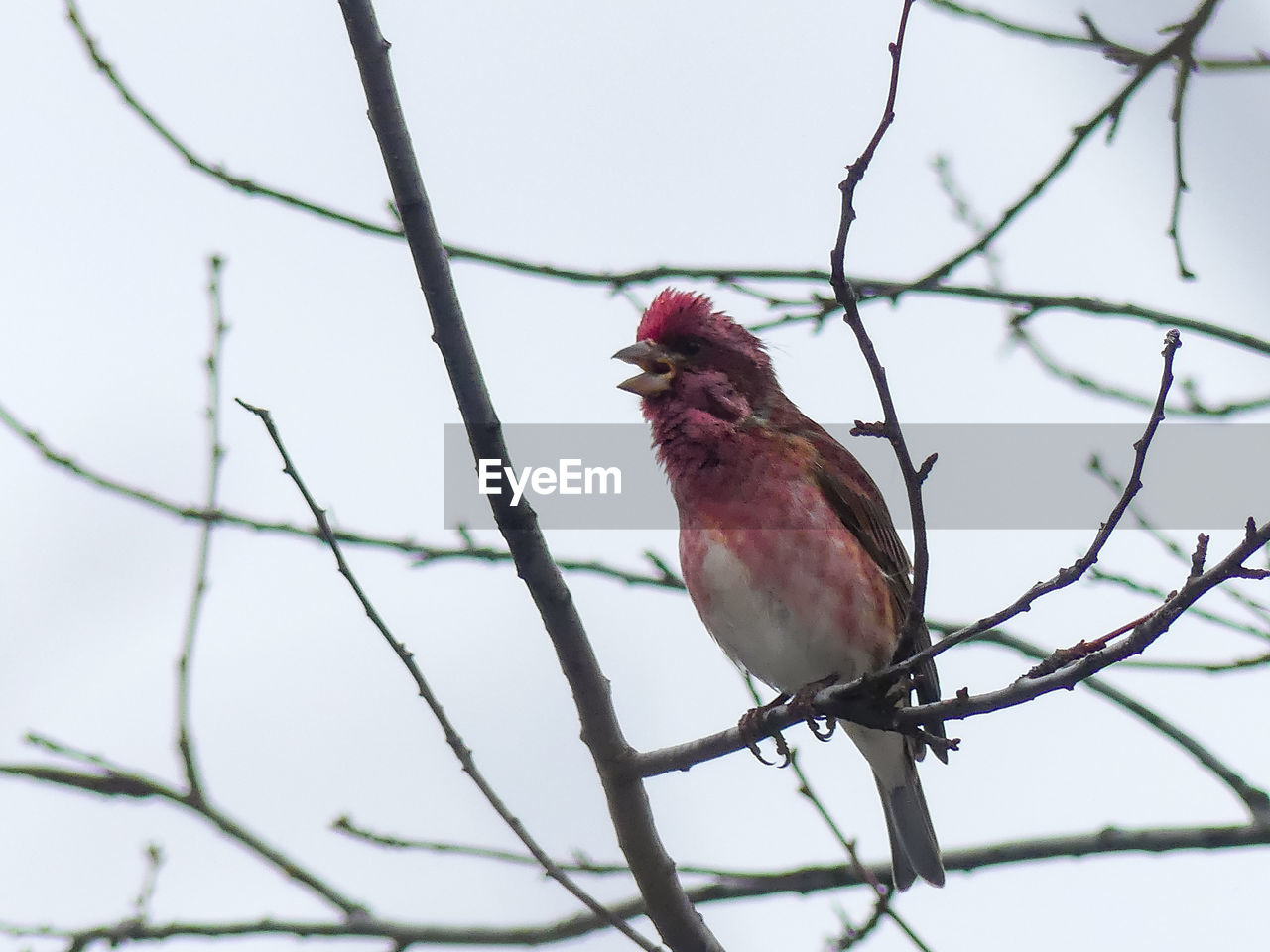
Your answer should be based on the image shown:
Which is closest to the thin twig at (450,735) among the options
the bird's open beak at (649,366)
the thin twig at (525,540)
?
the thin twig at (525,540)

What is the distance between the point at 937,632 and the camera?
24.9 feet

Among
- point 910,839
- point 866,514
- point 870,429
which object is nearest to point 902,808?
point 910,839

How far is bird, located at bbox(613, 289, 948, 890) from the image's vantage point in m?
6.66

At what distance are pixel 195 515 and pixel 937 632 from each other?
3.68 meters

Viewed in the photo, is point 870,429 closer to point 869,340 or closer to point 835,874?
point 869,340

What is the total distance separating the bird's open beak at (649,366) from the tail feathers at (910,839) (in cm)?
238

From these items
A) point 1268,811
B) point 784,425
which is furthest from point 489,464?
point 1268,811

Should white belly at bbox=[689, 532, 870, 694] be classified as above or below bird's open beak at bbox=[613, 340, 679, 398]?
below

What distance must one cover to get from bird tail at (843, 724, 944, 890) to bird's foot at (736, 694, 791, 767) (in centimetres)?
121

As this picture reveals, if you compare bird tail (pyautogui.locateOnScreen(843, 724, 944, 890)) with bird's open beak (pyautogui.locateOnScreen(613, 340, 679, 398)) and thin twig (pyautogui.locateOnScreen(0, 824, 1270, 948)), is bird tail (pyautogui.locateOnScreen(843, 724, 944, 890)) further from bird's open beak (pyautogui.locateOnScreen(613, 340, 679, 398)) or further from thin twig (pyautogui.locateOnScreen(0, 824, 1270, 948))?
bird's open beak (pyautogui.locateOnScreen(613, 340, 679, 398))

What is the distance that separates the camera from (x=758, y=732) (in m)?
5.36

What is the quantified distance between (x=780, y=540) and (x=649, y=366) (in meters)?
1.37

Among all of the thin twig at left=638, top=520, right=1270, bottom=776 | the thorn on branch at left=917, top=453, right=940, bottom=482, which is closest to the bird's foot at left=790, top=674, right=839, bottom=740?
the thin twig at left=638, top=520, right=1270, bottom=776

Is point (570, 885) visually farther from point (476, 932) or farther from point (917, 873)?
point (917, 873)
